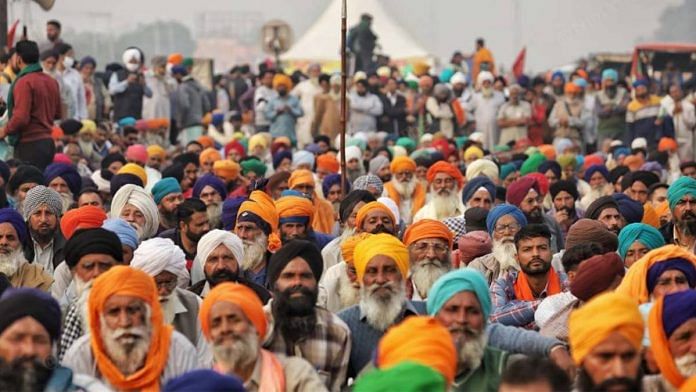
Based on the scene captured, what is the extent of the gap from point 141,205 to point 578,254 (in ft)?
12.1

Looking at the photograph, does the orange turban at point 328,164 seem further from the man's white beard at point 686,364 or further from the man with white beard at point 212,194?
the man's white beard at point 686,364

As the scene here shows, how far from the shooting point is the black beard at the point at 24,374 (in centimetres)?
664

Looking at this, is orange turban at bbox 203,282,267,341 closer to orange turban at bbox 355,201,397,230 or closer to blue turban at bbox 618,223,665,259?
blue turban at bbox 618,223,665,259

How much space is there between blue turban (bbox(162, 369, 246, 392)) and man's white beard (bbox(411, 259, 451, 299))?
3850 mm

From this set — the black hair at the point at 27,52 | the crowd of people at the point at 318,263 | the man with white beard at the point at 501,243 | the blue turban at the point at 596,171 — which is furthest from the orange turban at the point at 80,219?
the blue turban at the point at 596,171

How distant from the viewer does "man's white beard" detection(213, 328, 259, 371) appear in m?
7.37

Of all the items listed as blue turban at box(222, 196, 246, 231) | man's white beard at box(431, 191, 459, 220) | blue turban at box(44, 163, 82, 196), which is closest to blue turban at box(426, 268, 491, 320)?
blue turban at box(222, 196, 246, 231)

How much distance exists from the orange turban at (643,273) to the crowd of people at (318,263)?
0.01 m

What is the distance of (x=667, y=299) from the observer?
7.41m

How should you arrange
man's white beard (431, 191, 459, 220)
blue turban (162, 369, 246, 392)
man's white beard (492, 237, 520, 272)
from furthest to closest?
man's white beard (431, 191, 459, 220), man's white beard (492, 237, 520, 272), blue turban (162, 369, 246, 392)

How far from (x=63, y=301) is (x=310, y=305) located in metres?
1.82

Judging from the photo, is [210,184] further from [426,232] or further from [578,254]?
[578,254]

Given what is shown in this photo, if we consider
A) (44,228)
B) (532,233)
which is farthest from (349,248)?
(44,228)

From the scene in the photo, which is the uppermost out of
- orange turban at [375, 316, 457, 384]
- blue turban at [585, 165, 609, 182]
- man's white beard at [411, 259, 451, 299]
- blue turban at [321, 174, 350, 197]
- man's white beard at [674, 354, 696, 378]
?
orange turban at [375, 316, 457, 384]
